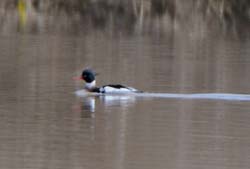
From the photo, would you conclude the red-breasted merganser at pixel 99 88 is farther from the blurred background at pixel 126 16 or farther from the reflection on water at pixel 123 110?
the blurred background at pixel 126 16

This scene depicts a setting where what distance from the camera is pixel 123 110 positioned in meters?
17.9

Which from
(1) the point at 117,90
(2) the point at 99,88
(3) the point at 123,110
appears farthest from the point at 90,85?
(3) the point at 123,110

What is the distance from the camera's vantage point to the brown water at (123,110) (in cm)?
1354

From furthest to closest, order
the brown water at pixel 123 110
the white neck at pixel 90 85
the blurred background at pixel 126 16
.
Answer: the blurred background at pixel 126 16
the white neck at pixel 90 85
the brown water at pixel 123 110

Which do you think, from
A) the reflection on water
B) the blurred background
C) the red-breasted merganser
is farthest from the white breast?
the blurred background

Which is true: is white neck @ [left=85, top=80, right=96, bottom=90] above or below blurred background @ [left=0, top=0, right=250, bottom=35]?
below

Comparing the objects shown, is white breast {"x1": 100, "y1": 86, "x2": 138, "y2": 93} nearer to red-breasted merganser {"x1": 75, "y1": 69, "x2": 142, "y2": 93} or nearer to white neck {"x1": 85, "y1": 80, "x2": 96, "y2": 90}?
red-breasted merganser {"x1": 75, "y1": 69, "x2": 142, "y2": 93}

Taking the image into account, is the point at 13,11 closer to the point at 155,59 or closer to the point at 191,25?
the point at 191,25

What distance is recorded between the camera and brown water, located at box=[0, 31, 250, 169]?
13538mm

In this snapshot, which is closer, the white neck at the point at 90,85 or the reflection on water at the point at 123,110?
the reflection on water at the point at 123,110

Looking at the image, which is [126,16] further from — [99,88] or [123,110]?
[123,110]

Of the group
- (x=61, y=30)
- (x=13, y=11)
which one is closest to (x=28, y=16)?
(x=13, y=11)

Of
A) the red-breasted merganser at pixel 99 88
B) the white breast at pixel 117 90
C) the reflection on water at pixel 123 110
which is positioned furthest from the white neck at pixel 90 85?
the white breast at pixel 117 90

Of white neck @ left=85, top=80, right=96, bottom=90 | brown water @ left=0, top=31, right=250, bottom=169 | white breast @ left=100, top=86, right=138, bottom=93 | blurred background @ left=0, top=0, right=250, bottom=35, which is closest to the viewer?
brown water @ left=0, top=31, right=250, bottom=169
